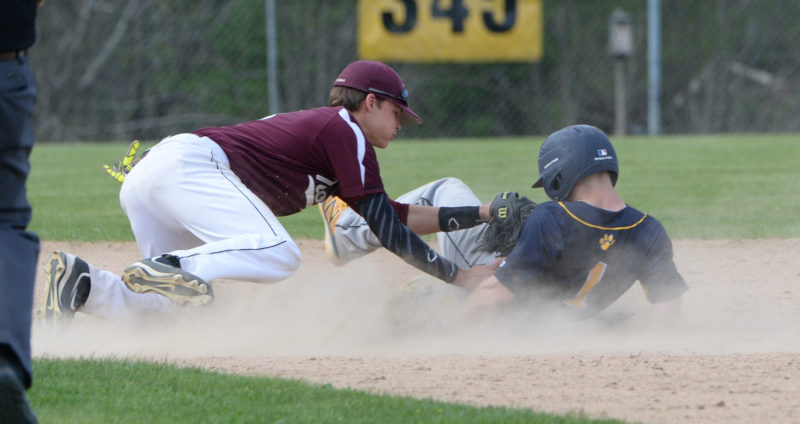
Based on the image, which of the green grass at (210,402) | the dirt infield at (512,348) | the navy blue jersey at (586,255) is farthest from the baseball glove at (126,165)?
the navy blue jersey at (586,255)

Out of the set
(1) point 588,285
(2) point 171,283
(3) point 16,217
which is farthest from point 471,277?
(3) point 16,217

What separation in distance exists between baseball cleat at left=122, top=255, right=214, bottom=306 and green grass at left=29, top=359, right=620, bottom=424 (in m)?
0.50

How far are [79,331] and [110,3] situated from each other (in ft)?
48.7

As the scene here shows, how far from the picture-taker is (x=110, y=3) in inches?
715

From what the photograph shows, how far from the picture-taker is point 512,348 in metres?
4.20

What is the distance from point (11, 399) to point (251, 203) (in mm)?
2067

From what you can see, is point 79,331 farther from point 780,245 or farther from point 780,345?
point 780,245

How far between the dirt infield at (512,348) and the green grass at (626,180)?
1705mm

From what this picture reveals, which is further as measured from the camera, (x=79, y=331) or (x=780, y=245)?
(x=780, y=245)

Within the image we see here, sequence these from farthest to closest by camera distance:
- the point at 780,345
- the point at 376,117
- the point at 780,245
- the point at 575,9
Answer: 1. the point at 575,9
2. the point at 780,245
3. the point at 376,117
4. the point at 780,345

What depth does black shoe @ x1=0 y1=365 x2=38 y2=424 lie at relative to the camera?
2432 mm

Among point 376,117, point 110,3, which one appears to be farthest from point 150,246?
point 110,3

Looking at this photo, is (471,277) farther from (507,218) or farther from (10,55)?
(10,55)

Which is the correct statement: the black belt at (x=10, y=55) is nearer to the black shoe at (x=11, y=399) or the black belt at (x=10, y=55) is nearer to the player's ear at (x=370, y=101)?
the black shoe at (x=11, y=399)
